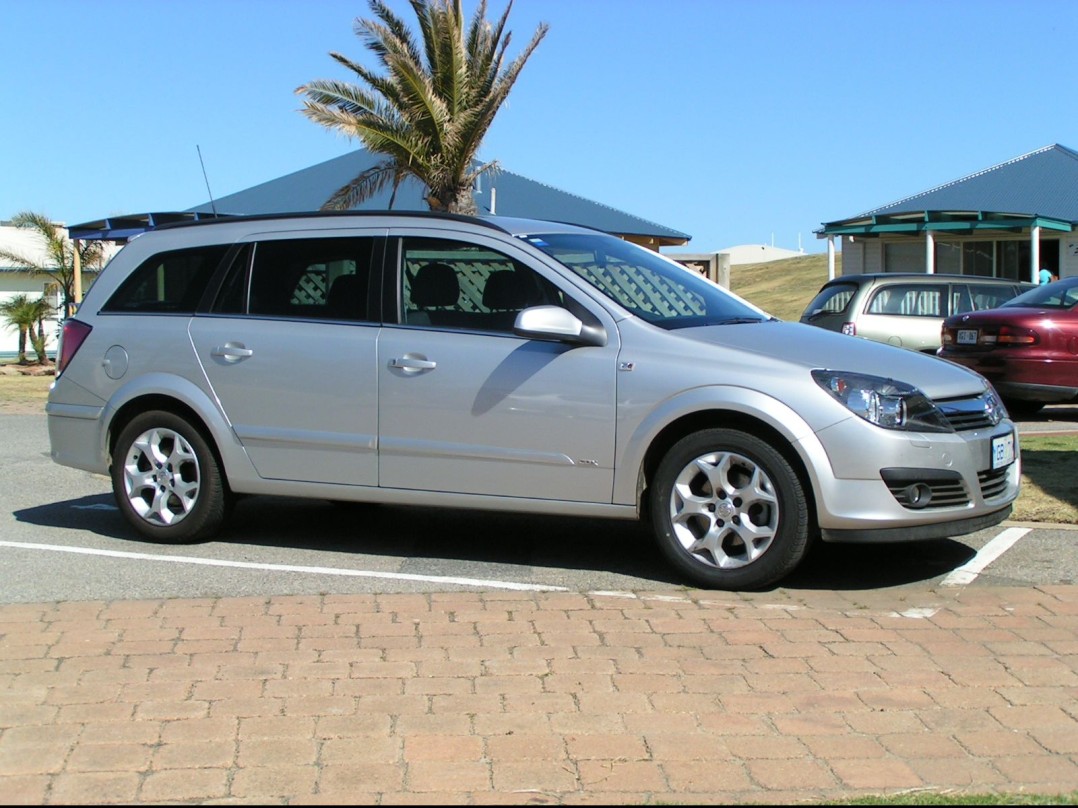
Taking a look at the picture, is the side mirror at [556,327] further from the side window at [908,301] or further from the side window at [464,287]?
the side window at [908,301]

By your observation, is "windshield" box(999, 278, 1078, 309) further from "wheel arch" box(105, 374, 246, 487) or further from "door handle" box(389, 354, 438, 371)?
"wheel arch" box(105, 374, 246, 487)

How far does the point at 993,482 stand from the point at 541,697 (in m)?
2.77

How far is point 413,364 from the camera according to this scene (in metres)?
6.75

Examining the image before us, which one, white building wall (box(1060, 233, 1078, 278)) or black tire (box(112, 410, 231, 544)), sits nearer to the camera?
black tire (box(112, 410, 231, 544))

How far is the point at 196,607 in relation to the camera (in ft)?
19.7

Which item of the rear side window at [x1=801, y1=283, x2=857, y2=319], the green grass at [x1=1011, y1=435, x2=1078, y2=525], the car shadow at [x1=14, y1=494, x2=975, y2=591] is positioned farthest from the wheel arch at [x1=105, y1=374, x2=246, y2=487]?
the rear side window at [x1=801, y1=283, x2=857, y2=319]

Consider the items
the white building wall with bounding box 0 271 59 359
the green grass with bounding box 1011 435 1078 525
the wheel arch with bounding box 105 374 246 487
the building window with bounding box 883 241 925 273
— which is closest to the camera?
the wheel arch with bounding box 105 374 246 487

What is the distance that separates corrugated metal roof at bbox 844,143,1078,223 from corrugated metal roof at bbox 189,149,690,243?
735 cm

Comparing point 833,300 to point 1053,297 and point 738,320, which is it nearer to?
point 1053,297

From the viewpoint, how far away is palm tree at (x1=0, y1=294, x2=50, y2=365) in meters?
27.8

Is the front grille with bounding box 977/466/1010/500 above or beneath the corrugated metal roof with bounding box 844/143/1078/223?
beneath

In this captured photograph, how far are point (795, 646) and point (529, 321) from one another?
6.53 feet

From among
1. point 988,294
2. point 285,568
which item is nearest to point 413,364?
point 285,568

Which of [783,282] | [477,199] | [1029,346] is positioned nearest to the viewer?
[1029,346]
